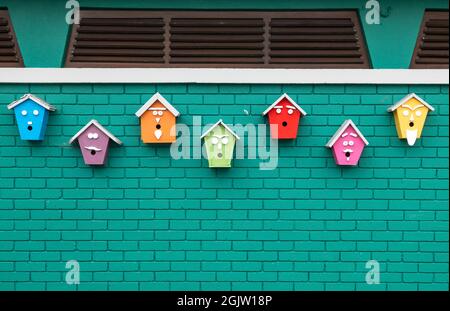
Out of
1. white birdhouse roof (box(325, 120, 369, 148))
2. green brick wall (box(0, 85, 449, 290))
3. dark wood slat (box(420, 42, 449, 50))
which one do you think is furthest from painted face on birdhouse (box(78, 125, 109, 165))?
dark wood slat (box(420, 42, 449, 50))

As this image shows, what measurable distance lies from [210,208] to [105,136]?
1013 mm

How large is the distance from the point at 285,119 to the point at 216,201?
34.0 inches

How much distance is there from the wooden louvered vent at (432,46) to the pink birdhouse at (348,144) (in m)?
0.80

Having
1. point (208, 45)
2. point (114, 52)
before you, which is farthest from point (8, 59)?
point (208, 45)

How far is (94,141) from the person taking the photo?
12.8 feet

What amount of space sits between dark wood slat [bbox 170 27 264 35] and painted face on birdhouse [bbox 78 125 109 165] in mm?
1033

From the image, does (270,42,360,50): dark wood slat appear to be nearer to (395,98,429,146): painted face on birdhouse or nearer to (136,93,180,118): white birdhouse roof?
(395,98,429,146): painted face on birdhouse

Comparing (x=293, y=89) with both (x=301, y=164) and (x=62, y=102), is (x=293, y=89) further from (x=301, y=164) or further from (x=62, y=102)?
(x=62, y=102)

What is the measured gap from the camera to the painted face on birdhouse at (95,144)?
12.8ft

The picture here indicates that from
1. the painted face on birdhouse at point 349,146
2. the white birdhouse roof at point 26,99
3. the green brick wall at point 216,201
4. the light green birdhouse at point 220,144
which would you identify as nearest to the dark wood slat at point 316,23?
the green brick wall at point 216,201

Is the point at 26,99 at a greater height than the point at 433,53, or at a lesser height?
lesser

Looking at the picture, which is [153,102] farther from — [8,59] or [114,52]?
[8,59]

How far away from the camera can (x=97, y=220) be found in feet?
13.3

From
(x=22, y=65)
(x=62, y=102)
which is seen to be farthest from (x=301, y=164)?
(x=22, y=65)
